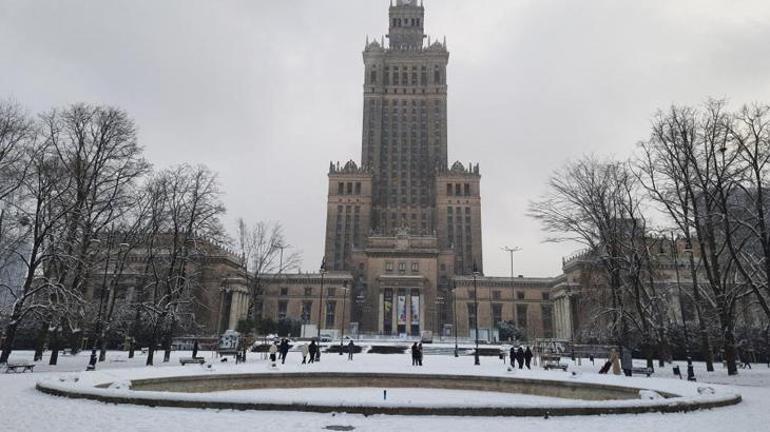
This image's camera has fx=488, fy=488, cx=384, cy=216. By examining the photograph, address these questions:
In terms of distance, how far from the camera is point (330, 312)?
8544 centimetres

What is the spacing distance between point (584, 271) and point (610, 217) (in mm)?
15797

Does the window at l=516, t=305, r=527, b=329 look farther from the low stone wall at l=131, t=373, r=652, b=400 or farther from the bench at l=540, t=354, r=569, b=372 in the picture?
the low stone wall at l=131, t=373, r=652, b=400

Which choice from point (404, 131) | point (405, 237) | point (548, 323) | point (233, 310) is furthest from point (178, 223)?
point (404, 131)

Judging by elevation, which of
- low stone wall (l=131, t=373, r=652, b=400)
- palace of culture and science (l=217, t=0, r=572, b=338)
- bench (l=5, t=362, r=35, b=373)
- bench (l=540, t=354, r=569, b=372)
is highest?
palace of culture and science (l=217, t=0, r=572, b=338)

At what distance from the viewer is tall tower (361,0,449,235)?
112875 millimetres

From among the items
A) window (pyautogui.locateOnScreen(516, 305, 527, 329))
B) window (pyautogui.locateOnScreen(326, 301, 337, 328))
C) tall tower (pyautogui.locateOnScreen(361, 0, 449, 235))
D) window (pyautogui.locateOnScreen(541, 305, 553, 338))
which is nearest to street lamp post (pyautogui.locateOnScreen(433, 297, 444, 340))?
window (pyautogui.locateOnScreen(516, 305, 527, 329))

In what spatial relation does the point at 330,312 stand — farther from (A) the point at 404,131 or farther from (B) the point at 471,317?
(A) the point at 404,131

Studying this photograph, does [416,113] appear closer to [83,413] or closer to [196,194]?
[196,194]

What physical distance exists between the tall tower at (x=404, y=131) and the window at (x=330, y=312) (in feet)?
89.3

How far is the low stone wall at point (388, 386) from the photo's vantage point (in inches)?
481

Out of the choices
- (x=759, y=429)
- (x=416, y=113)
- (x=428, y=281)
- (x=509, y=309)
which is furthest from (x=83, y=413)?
(x=416, y=113)

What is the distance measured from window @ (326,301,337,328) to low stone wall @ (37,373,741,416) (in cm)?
6220

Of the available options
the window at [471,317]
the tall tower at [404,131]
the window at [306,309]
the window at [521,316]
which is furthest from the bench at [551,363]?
the tall tower at [404,131]

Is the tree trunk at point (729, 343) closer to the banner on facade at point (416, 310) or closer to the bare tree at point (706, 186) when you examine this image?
the bare tree at point (706, 186)
